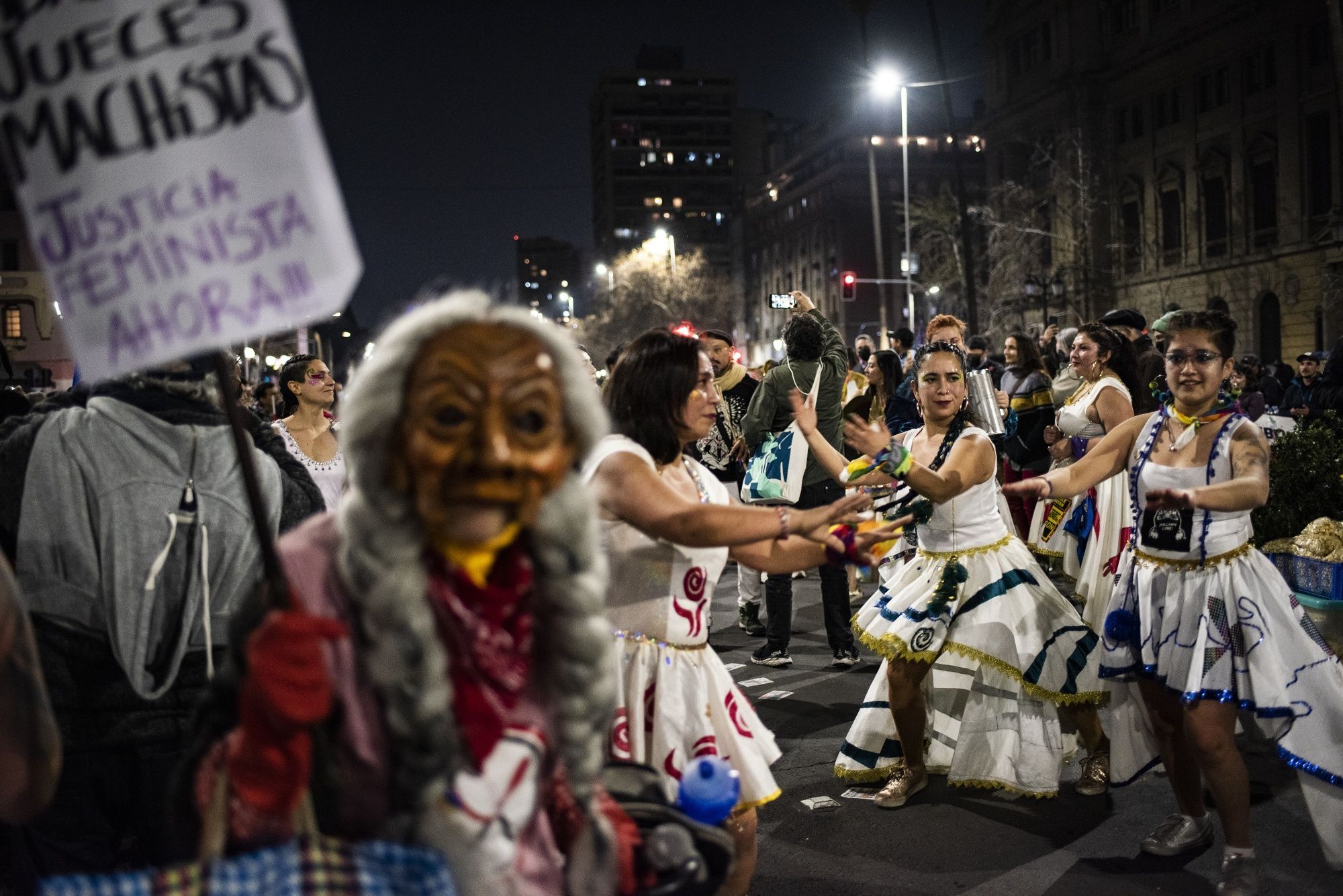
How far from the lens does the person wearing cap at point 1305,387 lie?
37.5 feet

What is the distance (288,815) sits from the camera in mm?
1562

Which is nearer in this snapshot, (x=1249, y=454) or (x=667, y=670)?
(x=667, y=670)

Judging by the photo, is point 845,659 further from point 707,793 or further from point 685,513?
point 707,793

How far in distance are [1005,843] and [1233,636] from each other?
1349 mm

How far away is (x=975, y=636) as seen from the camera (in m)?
4.89

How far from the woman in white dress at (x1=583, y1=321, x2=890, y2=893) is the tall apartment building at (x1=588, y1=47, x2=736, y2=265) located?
127m

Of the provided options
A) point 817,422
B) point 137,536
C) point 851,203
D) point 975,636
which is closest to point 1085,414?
point 817,422

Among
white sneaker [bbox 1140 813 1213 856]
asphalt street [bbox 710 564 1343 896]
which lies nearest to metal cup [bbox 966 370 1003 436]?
asphalt street [bbox 710 564 1343 896]

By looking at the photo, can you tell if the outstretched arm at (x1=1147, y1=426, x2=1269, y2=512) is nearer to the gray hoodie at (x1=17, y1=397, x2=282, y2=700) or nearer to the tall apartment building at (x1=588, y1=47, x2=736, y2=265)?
the gray hoodie at (x1=17, y1=397, x2=282, y2=700)

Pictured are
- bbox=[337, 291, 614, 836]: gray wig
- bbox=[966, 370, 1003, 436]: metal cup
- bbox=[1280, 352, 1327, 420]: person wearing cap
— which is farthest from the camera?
bbox=[1280, 352, 1327, 420]: person wearing cap

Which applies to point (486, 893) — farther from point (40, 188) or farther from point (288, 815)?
point (40, 188)

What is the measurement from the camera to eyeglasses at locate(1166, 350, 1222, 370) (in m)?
4.13

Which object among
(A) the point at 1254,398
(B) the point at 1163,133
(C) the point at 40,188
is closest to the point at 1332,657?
(A) the point at 1254,398

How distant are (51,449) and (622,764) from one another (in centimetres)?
183
